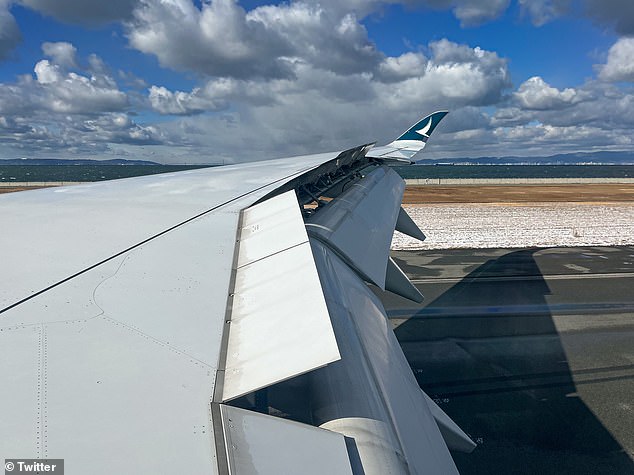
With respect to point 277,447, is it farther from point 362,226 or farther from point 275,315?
point 362,226

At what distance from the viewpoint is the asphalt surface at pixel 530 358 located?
554 cm

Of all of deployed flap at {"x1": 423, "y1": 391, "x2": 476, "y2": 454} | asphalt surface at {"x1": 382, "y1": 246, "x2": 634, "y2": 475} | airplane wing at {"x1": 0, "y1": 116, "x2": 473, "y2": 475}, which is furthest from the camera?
asphalt surface at {"x1": 382, "y1": 246, "x2": 634, "y2": 475}

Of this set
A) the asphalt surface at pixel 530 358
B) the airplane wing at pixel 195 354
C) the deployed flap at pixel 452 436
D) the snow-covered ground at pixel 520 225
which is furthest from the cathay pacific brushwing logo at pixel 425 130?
Result: the deployed flap at pixel 452 436

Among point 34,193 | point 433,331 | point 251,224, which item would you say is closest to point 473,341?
point 433,331

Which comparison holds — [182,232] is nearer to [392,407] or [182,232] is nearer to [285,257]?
[285,257]

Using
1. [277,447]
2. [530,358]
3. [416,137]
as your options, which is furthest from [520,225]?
[277,447]

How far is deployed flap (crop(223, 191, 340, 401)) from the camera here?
1857mm

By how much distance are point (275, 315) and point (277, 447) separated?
787mm

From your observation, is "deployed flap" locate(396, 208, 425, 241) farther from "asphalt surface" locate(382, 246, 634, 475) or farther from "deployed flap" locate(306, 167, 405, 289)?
"asphalt surface" locate(382, 246, 634, 475)

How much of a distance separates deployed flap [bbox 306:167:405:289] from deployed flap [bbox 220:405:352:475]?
2454mm

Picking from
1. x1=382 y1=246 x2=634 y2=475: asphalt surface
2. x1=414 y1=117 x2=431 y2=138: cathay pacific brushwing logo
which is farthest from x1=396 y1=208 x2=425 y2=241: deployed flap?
x1=414 y1=117 x2=431 y2=138: cathay pacific brushwing logo

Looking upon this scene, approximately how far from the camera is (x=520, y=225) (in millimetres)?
22766

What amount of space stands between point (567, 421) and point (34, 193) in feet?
24.9

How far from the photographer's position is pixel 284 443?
1.62m
